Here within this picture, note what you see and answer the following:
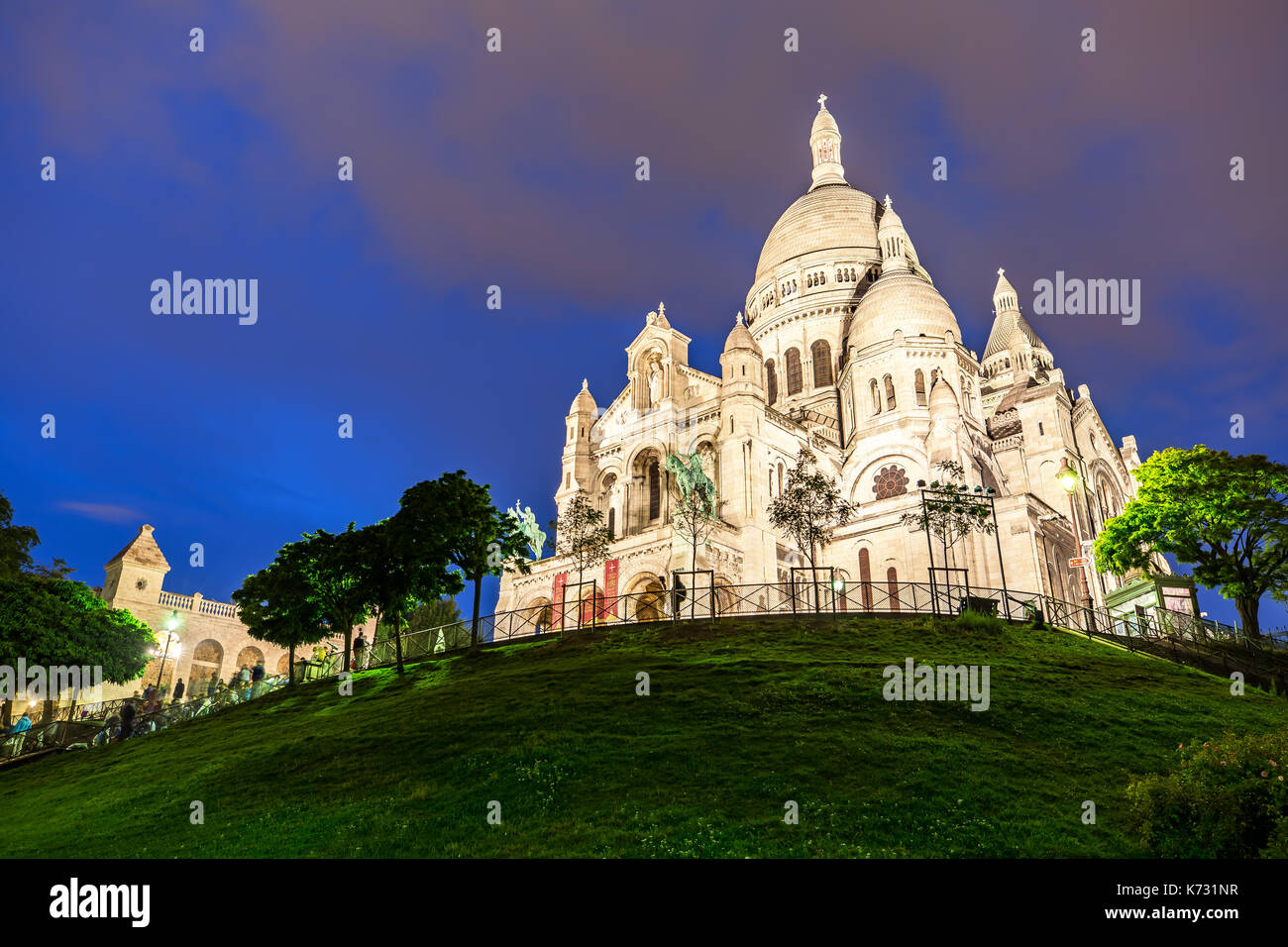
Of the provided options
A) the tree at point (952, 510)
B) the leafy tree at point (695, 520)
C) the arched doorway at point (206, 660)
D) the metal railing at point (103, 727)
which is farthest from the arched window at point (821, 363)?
the arched doorway at point (206, 660)

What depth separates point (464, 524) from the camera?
32.8 meters

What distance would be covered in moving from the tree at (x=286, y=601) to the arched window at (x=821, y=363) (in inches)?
1712

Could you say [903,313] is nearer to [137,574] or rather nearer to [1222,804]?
[1222,804]

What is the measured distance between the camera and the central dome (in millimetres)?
74875

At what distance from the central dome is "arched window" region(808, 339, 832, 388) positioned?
1003 cm

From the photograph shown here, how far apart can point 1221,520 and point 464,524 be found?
105 ft

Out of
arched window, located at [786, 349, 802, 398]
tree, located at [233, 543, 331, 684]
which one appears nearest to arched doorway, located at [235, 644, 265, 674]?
tree, located at [233, 543, 331, 684]

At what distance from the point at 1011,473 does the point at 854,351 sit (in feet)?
46.4

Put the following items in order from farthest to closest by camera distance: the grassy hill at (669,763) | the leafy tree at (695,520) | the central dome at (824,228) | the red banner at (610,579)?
the central dome at (824,228) → the red banner at (610,579) → the leafy tree at (695,520) → the grassy hill at (669,763)

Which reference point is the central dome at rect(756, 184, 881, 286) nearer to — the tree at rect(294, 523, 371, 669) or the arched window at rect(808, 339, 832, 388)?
the arched window at rect(808, 339, 832, 388)

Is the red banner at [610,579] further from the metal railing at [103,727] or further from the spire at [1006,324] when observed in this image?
the spire at [1006,324]

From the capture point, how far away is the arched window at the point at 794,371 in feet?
229
